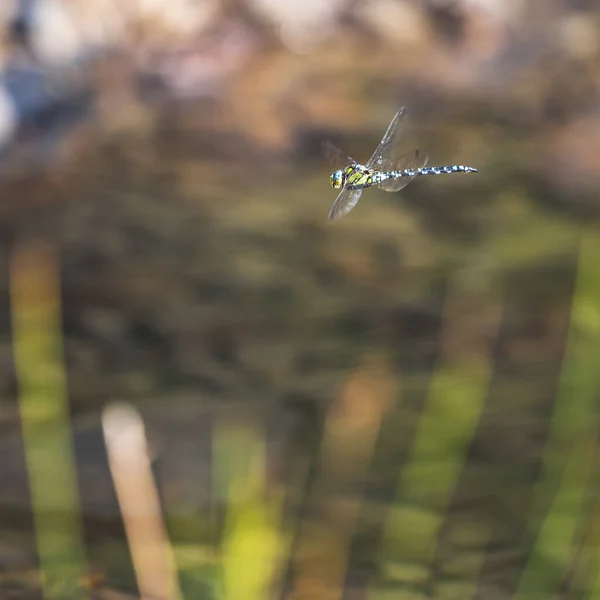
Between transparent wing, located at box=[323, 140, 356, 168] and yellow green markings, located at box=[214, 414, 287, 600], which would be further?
transparent wing, located at box=[323, 140, 356, 168]

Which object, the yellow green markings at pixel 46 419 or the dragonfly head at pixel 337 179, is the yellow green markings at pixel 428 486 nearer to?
the dragonfly head at pixel 337 179

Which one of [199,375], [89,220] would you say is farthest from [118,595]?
[89,220]

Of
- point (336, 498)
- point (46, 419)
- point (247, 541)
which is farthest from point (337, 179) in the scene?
point (46, 419)

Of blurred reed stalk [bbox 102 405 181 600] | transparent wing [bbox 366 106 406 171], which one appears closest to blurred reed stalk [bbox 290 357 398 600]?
blurred reed stalk [bbox 102 405 181 600]

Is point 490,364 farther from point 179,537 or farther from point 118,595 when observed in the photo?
point 118,595

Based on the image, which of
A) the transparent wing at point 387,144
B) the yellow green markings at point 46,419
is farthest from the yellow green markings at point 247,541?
the transparent wing at point 387,144

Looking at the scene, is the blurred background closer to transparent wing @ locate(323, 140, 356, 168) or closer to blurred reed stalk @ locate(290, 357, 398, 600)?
blurred reed stalk @ locate(290, 357, 398, 600)
